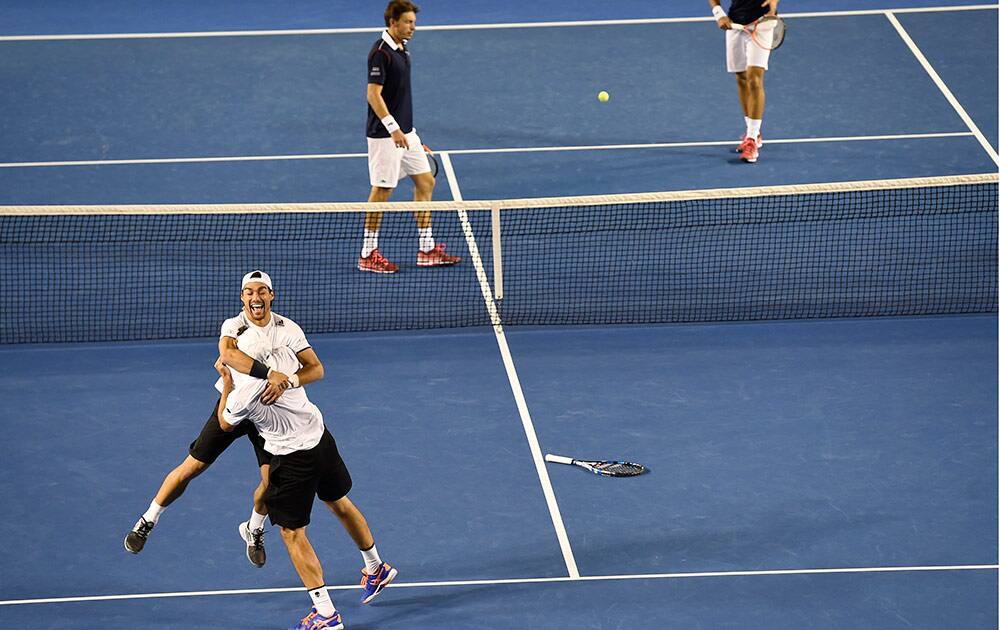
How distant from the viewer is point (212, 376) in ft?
37.5

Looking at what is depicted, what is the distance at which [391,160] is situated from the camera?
41.7ft

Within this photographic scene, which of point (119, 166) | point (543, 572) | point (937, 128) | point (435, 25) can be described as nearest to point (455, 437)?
point (543, 572)

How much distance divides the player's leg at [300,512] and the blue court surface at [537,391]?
1.03 ft

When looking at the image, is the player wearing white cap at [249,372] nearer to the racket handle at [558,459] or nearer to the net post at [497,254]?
the racket handle at [558,459]

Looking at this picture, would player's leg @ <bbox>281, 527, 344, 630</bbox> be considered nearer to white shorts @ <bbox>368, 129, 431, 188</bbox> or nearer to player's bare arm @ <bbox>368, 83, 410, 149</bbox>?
player's bare arm @ <bbox>368, 83, 410, 149</bbox>

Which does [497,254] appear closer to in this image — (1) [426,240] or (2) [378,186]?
(1) [426,240]

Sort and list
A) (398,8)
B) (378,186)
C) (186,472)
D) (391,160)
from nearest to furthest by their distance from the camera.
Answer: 1. (186,472)
2. (398,8)
3. (391,160)
4. (378,186)

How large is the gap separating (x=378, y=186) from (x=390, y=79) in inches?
33.5

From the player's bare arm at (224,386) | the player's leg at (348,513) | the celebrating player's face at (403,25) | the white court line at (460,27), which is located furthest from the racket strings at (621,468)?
the white court line at (460,27)

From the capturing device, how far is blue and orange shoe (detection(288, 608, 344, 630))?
832cm

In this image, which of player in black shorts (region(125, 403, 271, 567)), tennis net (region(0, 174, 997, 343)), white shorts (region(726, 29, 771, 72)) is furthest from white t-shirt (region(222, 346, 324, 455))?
white shorts (region(726, 29, 771, 72))

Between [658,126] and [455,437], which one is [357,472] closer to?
[455,437]

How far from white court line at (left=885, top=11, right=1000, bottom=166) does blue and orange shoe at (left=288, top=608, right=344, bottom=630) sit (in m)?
8.79

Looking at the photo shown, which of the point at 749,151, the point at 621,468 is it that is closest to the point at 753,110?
the point at 749,151
